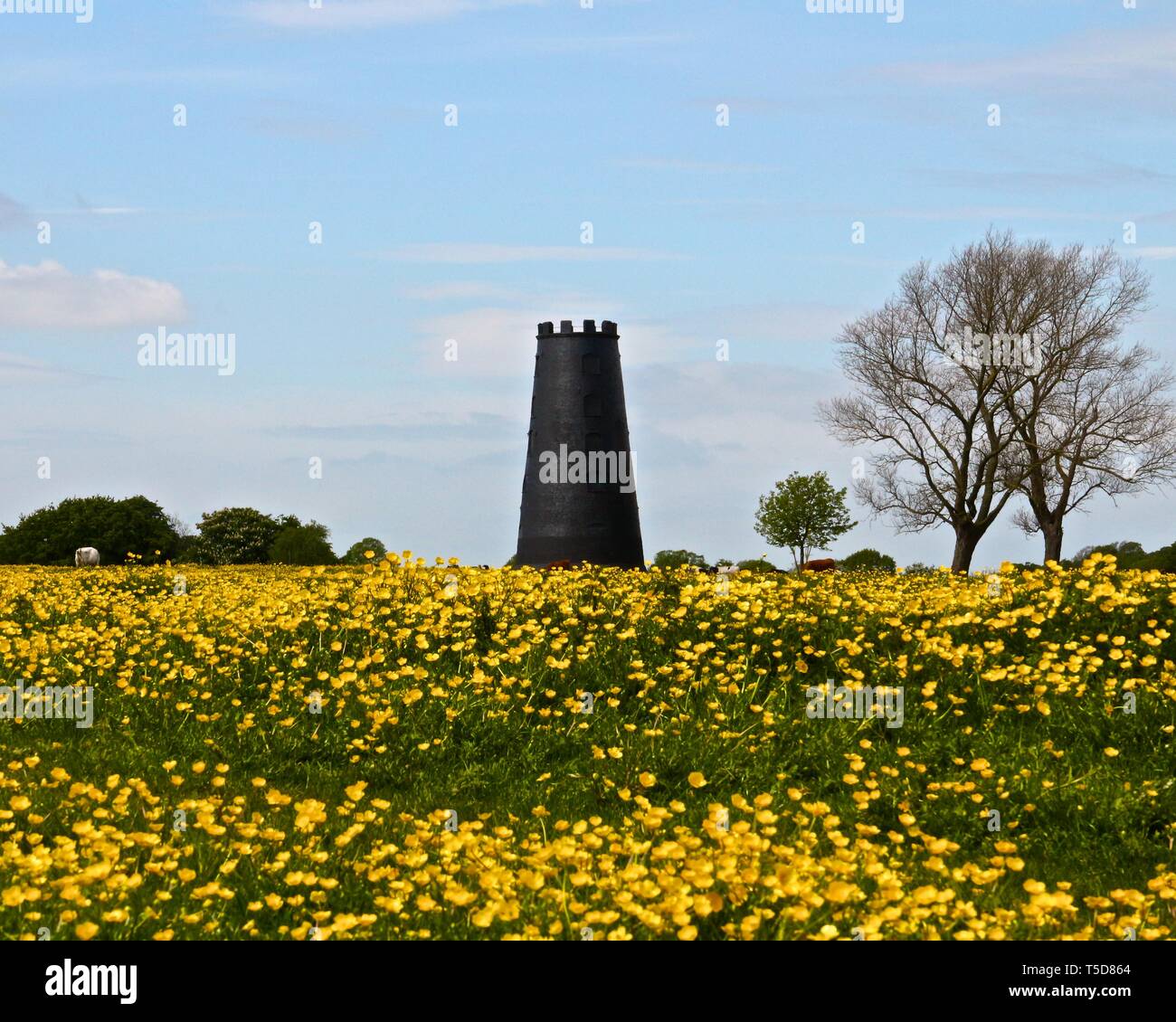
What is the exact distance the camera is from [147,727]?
9.55 metres

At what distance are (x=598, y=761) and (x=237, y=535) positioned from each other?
124 ft

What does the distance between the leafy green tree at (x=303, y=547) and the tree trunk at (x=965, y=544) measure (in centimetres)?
1952

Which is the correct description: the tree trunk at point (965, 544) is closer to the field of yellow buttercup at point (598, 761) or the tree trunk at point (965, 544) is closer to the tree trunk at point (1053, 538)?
the tree trunk at point (1053, 538)

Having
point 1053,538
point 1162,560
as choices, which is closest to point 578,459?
point 1162,560

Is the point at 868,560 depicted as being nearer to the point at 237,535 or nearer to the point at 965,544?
the point at 965,544

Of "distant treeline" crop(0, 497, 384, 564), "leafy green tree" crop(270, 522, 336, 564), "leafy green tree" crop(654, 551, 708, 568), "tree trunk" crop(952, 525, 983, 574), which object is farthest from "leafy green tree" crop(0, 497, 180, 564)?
"tree trunk" crop(952, 525, 983, 574)

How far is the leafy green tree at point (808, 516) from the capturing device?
49344 mm

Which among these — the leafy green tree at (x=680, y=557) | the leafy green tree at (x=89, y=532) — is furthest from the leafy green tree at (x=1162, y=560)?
the leafy green tree at (x=89, y=532)

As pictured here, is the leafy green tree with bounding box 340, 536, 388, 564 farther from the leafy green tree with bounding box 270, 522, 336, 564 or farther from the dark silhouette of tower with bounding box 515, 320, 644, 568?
the dark silhouette of tower with bounding box 515, 320, 644, 568

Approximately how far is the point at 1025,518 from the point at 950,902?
127 feet

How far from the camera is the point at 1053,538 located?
38906mm
